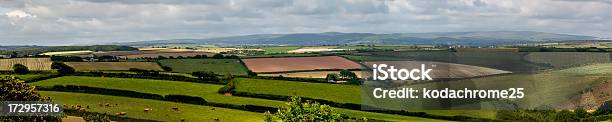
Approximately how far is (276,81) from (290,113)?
60.2 meters

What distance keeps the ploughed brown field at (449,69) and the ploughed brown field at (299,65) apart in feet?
285

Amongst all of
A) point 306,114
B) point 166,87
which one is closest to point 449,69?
point 306,114

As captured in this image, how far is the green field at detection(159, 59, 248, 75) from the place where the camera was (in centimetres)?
13014

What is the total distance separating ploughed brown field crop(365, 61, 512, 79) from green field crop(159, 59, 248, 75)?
83688 millimetres

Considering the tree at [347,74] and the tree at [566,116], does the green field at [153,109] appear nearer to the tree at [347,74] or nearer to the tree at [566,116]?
the tree at [566,116]

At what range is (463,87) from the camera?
136ft

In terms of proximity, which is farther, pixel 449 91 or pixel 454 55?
pixel 454 55

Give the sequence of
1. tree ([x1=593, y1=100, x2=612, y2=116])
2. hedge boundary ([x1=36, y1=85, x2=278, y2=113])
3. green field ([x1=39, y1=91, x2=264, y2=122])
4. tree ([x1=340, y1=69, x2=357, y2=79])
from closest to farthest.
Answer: tree ([x1=593, y1=100, x2=612, y2=116]), green field ([x1=39, y1=91, x2=264, y2=122]), hedge boundary ([x1=36, y1=85, x2=278, y2=113]), tree ([x1=340, y1=69, x2=357, y2=79])

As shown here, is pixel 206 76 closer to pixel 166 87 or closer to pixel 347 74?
pixel 166 87

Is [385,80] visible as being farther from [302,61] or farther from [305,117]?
[302,61]

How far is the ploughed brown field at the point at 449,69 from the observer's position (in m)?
40.5

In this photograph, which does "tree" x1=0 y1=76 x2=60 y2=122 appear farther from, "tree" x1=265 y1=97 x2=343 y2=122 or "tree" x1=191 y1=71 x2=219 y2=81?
"tree" x1=191 y1=71 x2=219 y2=81

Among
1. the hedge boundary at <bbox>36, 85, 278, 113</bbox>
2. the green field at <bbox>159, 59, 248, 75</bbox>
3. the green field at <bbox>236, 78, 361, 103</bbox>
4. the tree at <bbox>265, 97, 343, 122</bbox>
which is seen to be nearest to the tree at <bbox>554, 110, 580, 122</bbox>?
the tree at <bbox>265, 97, 343, 122</bbox>

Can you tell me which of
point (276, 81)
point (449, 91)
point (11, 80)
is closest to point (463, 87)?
point (449, 91)
